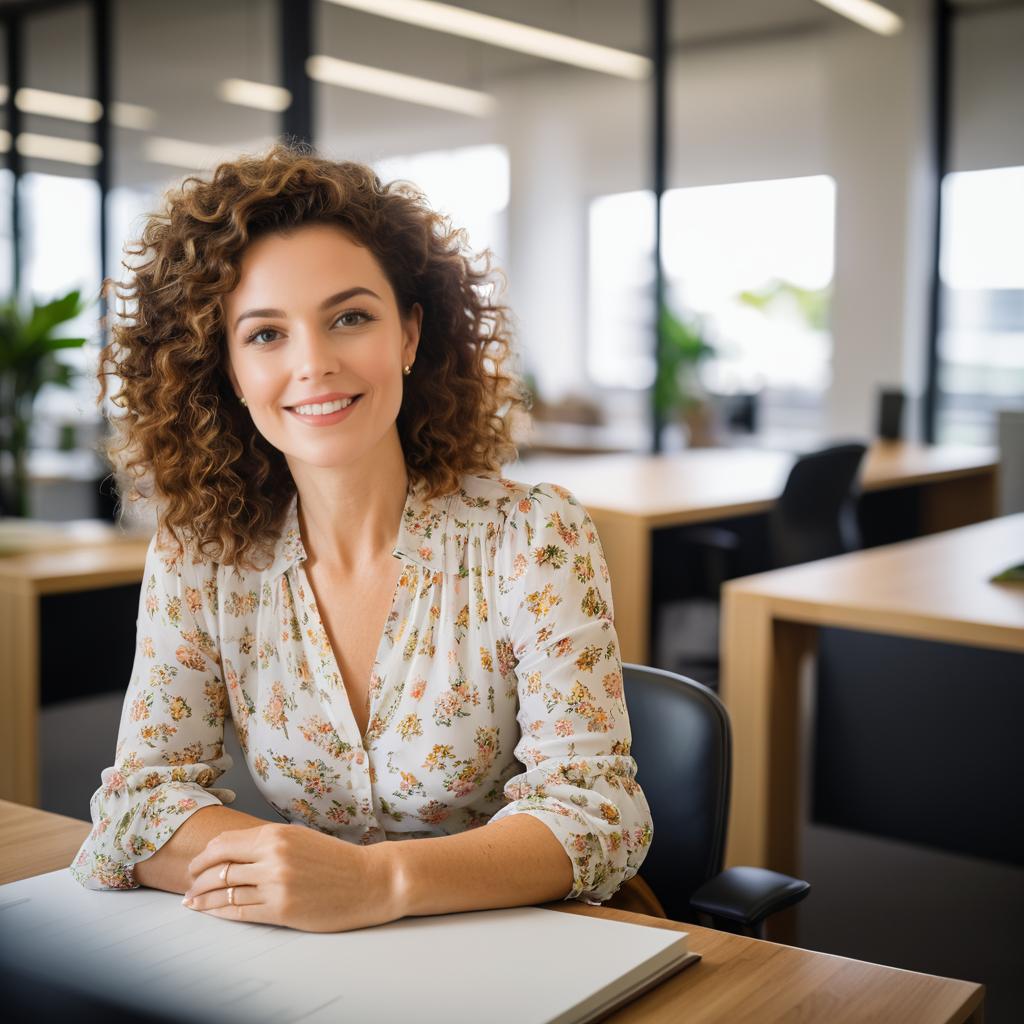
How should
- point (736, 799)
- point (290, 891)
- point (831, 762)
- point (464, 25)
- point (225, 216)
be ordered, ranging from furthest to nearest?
point (464, 25), point (831, 762), point (736, 799), point (225, 216), point (290, 891)

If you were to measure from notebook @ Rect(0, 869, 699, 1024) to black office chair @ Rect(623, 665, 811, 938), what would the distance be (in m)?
0.39

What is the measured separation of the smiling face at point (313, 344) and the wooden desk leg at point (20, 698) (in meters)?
1.41

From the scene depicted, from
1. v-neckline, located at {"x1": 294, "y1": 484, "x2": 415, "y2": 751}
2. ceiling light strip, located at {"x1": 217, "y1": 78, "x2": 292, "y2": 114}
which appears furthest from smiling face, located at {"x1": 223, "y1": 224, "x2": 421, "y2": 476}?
ceiling light strip, located at {"x1": 217, "y1": 78, "x2": 292, "y2": 114}

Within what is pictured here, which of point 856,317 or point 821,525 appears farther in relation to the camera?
point 856,317

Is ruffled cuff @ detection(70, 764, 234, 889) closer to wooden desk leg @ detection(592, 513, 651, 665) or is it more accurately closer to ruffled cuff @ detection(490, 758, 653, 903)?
ruffled cuff @ detection(490, 758, 653, 903)

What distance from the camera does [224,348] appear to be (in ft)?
4.11

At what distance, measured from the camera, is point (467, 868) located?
0.96m

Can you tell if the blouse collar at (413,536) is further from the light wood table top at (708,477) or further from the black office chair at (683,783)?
the light wood table top at (708,477)

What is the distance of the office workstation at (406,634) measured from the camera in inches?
35.7

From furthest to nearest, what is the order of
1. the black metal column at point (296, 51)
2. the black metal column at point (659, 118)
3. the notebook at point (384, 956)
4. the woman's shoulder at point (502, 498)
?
the black metal column at point (659, 118) < the black metal column at point (296, 51) < the woman's shoulder at point (502, 498) < the notebook at point (384, 956)

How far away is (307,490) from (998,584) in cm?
153

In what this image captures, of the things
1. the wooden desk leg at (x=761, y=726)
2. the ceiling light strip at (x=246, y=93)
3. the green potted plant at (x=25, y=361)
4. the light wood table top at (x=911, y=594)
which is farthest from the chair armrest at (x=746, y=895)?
the ceiling light strip at (x=246, y=93)

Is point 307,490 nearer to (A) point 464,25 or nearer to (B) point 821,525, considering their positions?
(B) point 821,525

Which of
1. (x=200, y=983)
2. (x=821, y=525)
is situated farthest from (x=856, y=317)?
(x=200, y=983)
